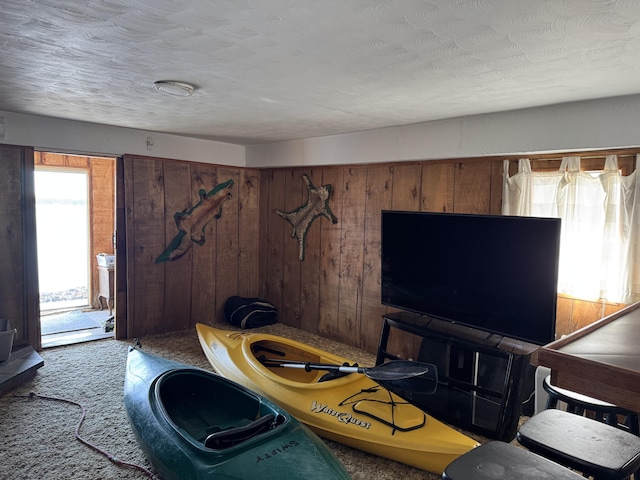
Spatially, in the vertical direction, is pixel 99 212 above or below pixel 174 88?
below

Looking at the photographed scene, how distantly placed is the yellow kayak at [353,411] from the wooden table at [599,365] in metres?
1.66

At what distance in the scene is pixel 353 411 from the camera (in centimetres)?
252

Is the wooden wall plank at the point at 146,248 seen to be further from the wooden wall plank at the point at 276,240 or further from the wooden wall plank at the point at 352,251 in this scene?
the wooden wall plank at the point at 352,251

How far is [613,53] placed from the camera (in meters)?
1.76

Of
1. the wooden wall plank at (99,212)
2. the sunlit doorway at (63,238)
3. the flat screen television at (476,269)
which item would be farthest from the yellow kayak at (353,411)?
the sunlit doorway at (63,238)

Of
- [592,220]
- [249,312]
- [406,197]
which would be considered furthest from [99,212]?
[592,220]

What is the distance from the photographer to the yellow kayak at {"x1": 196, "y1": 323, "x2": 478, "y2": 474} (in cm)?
225

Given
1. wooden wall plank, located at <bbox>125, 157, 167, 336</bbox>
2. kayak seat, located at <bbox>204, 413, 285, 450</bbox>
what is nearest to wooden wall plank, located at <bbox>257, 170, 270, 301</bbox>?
wooden wall plank, located at <bbox>125, 157, 167, 336</bbox>

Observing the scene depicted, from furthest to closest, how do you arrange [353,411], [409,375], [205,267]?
[205,267] < [353,411] < [409,375]

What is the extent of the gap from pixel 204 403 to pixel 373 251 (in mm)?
2063

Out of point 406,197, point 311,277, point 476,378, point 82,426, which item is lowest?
point 82,426

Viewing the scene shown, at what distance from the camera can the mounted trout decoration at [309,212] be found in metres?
4.50

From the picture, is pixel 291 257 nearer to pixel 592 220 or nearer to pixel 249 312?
pixel 249 312

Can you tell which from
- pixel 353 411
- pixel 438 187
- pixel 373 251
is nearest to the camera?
pixel 353 411
